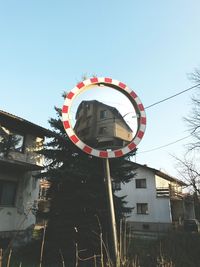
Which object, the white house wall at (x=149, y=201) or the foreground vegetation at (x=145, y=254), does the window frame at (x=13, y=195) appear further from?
the white house wall at (x=149, y=201)

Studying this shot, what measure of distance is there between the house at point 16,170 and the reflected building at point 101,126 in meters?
11.1

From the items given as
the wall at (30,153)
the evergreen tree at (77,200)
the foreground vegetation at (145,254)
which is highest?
the wall at (30,153)

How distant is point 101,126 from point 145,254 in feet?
9.75

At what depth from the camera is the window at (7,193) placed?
13.7 metres

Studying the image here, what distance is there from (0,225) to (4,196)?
5.40 feet

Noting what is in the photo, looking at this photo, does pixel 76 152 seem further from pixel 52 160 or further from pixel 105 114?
pixel 105 114

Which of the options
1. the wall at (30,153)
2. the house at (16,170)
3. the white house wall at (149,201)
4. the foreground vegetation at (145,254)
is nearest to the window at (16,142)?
the house at (16,170)

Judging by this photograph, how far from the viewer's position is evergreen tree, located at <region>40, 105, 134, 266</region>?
898 centimetres

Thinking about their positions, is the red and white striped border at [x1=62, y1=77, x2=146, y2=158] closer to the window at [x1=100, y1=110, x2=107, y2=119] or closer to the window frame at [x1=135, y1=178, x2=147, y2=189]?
the window at [x1=100, y1=110, x2=107, y2=119]

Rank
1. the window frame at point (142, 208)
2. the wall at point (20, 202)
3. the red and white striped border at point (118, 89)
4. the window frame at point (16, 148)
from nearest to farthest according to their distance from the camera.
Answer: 1. the red and white striped border at point (118, 89)
2. the wall at point (20, 202)
3. the window frame at point (16, 148)
4. the window frame at point (142, 208)

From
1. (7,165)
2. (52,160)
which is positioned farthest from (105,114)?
(7,165)

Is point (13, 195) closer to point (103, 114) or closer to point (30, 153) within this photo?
point (30, 153)

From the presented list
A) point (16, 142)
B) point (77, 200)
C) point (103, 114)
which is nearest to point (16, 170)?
point (16, 142)

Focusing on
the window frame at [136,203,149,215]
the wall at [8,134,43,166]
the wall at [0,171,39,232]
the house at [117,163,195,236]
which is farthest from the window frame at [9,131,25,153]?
the window frame at [136,203,149,215]
